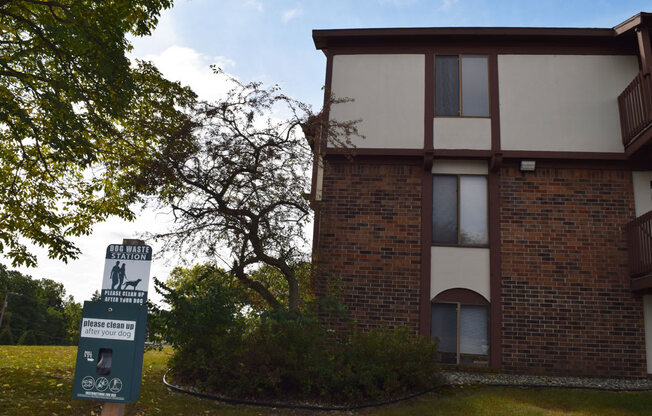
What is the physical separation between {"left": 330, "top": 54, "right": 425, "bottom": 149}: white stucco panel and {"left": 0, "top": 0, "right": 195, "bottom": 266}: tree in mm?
4066

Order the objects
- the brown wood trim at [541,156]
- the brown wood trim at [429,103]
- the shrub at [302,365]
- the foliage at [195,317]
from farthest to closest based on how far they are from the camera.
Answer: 1. the brown wood trim at [429,103]
2. the brown wood trim at [541,156]
3. the foliage at [195,317]
4. the shrub at [302,365]

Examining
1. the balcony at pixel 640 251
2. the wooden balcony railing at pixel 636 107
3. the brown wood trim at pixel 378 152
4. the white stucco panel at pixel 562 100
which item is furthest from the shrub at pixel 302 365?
the wooden balcony railing at pixel 636 107

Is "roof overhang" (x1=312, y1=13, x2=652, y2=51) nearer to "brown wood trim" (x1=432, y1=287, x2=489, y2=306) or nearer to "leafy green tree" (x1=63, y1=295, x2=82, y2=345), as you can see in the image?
"brown wood trim" (x1=432, y1=287, x2=489, y2=306)

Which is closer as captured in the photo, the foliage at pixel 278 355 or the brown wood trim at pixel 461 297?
the foliage at pixel 278 355

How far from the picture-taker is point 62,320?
219ft

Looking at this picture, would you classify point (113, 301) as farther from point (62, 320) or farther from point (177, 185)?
point (62, 320)

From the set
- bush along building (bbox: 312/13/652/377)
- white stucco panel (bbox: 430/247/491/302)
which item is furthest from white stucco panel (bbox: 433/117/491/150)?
white stucco panel (bbox: 430/247/491/302)

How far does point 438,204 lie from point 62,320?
6661cm

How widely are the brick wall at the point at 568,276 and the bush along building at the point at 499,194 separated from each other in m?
0.03

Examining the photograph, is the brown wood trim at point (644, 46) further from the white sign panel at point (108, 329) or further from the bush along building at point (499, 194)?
the white sign panel at point (108, 329)

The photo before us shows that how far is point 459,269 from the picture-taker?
1239 cm

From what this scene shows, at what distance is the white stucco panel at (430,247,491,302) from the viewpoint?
12266 mm

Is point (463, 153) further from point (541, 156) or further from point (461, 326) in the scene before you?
point (461, 326)

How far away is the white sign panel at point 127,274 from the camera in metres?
5.66
